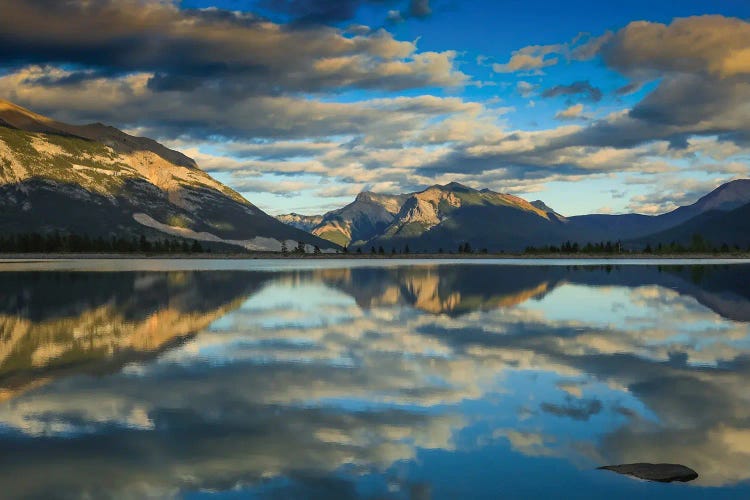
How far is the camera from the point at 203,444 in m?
22.6

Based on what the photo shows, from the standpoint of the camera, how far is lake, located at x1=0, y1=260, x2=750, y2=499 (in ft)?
64.0

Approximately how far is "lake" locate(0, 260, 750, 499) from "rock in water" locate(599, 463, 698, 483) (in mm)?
412

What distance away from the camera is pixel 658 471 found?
65.8 feet

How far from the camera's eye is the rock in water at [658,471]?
19750 millimetres

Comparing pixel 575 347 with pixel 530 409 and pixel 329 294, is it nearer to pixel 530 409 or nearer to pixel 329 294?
pixel 530 409

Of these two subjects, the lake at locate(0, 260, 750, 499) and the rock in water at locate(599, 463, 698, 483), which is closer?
the lake at locate(0, 260, 750, 499)

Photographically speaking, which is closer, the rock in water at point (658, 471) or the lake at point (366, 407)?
the lake at point (366, 407)

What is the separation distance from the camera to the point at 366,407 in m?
28.0

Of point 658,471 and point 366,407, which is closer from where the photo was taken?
point 658,471

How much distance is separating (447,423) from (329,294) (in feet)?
229

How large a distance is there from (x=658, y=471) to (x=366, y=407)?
472 inches

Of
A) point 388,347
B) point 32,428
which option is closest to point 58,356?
point 32,428

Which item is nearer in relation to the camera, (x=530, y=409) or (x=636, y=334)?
(x=530, y=409)

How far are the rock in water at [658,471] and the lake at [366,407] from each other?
41cm
